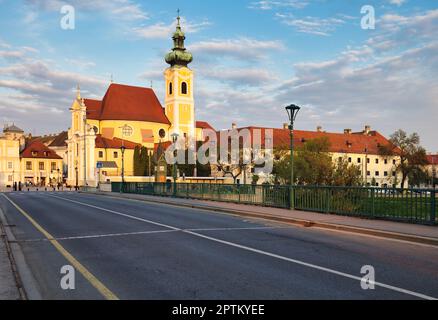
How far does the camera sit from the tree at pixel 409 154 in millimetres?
82812

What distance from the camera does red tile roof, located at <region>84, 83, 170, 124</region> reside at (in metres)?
99.5

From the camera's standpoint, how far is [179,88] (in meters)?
102

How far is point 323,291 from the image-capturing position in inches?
267

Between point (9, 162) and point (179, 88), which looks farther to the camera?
point (9, 162)

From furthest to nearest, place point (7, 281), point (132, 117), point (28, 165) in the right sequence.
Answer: point (28, 165)
point (132, 117)
point (7, 281)

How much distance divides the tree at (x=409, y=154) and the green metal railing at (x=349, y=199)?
210 feet

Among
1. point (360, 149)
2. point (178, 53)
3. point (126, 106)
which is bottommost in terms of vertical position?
point (360, 149)

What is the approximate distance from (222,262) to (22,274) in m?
3.72

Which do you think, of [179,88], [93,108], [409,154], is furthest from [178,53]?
[409,154]

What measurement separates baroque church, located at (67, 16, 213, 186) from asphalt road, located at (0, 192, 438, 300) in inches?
3149

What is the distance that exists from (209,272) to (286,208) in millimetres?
14045

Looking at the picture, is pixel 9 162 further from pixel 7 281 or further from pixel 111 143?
pixel 7 281

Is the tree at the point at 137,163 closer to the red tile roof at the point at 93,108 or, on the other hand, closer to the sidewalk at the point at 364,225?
the red tile roof at the point at 93,108

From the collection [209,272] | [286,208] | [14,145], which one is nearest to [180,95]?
[14,145]
